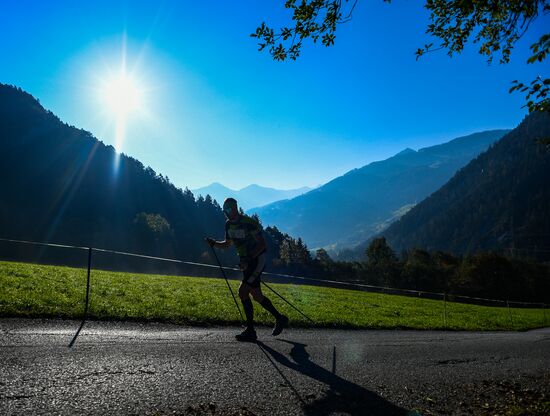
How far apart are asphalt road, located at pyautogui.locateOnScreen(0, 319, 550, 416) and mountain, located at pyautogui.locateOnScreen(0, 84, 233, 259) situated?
140m

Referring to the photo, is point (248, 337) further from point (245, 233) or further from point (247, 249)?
point (245, 233)

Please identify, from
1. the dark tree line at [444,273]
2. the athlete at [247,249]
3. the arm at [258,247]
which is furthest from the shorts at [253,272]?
the dark tree line at [444,273]

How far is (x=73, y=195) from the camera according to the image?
167750mm

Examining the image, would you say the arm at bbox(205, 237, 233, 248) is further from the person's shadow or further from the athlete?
the person's shadow

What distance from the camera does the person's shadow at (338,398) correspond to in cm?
512

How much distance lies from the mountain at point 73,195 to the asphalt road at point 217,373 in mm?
140101

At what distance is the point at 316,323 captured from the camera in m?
13.1

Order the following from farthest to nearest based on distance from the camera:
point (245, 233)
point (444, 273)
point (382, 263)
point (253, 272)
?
point (382, 263)
point (444, 273)
point (245, 233)
point (253, 272)

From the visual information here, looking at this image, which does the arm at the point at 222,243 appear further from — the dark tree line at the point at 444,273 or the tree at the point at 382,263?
the tree at the point at 382,263

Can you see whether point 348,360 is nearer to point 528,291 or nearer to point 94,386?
point 94,386

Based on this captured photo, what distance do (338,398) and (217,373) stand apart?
6.20 ft

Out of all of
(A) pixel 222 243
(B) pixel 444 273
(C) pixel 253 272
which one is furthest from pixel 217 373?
(B) pixel 444 273

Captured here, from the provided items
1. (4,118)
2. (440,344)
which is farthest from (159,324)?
(4,118)

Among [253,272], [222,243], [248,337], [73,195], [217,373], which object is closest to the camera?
[217,373]
